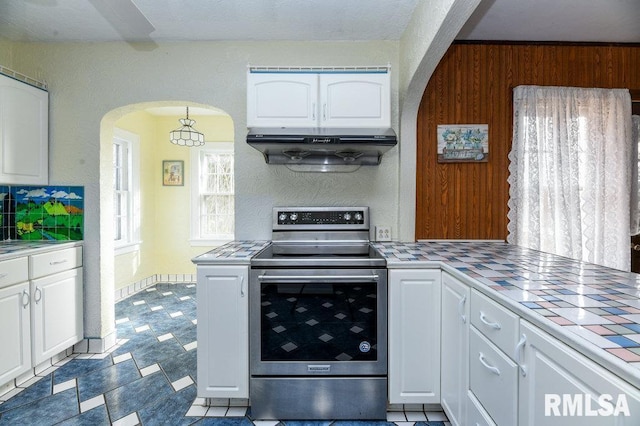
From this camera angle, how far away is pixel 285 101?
2240 mm

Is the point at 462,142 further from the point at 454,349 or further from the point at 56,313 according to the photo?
the point at 56,313

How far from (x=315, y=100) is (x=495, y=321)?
1700 mm

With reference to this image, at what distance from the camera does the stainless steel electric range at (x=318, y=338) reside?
1.86 m

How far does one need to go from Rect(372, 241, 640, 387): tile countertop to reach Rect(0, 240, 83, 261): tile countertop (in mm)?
2319

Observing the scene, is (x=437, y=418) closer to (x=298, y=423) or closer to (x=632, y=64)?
(x=298, y=423)

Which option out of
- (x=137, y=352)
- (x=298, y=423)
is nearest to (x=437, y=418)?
(x=298, y=423)

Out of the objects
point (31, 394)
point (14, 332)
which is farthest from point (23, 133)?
point (31, 394)

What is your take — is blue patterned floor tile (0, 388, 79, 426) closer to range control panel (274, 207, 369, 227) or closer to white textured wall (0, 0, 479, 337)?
white textured wall (0, 0, 479, 337)

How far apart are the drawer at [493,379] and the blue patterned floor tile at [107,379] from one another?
2.17 meters

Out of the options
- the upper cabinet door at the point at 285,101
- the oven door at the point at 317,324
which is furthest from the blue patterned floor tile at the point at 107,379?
the upper cabinet door at the point at 285,101

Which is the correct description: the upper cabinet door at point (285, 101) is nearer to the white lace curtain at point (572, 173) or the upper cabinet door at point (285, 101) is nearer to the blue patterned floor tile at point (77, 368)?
the white lace curtain at point (572, 173)

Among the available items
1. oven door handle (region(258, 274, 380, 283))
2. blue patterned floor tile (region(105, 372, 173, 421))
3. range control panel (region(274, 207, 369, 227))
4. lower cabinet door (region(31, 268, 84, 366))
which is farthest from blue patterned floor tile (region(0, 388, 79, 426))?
range control panel (region(274, 207, 369, 227))

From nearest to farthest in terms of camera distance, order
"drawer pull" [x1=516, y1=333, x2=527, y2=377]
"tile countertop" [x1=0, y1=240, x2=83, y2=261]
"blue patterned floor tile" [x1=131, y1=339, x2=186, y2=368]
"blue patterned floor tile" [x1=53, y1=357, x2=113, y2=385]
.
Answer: "drawer pull" [x1=516, y1=333, x2=527, y2=377], "tile countertop" [x1=0, y1=240, x2=83, y2=261], "blue patterned floor tile" [x1=53, y1=357, x2=113, y2=385], "blue patterned floor tile" [x1=131, y1=339, x2=186, y2=368]

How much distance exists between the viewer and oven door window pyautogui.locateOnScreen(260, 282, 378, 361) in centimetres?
186
